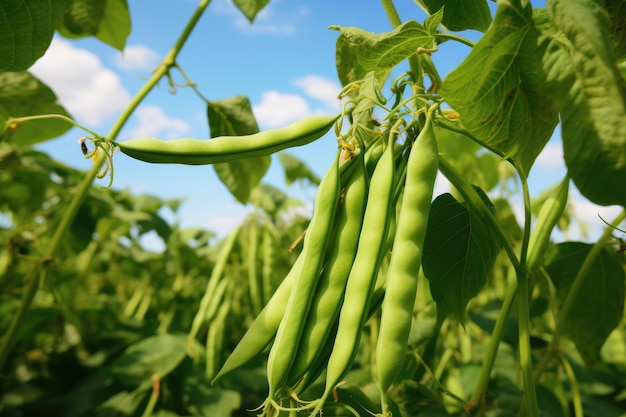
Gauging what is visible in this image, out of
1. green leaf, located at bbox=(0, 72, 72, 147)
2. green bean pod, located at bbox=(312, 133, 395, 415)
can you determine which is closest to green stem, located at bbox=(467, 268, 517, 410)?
green bean pod, located at bbox=(312, 133, 395, 415)

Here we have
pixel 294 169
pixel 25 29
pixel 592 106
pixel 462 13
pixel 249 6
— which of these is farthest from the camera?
pixel 294 169

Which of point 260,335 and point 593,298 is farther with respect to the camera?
point 593,298

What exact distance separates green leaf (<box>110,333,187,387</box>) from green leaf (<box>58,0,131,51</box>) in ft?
4.71

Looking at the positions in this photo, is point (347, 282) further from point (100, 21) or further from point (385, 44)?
point (100, 21)

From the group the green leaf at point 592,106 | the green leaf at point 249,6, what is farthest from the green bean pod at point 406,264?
the green leaf at point 249,6

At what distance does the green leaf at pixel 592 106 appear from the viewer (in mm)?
803

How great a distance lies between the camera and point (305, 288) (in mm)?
987

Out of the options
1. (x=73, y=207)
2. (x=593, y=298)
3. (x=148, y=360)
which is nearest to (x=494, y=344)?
(x=593, y=298)

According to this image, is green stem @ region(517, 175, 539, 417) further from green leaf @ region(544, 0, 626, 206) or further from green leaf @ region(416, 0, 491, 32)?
green leaf @ region(416, 0, 491, 32)

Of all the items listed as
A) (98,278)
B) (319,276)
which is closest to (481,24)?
(319,276)

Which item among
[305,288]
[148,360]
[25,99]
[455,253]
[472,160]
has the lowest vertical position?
[148,360]

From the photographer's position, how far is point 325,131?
1132mm

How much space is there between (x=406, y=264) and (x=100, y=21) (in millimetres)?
1751

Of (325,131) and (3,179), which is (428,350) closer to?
(325,131)
